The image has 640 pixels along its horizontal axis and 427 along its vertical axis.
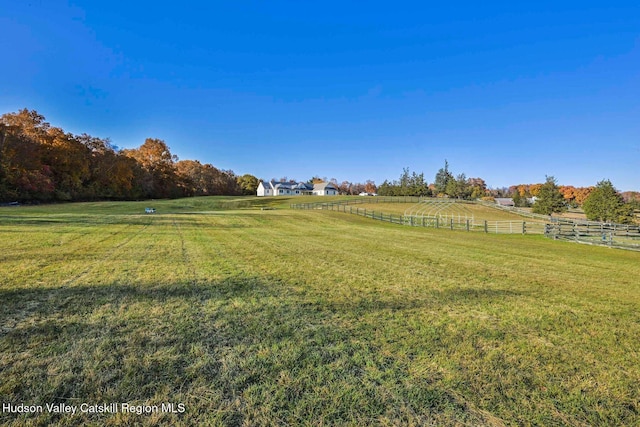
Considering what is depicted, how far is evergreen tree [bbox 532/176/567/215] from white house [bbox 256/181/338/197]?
62.6 metres

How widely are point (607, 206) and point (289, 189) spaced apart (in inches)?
3261

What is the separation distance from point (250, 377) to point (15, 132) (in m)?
54.9

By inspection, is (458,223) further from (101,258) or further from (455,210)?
(455,210)

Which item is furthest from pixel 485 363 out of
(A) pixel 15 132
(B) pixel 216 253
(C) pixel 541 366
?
(A) pixel 15 132

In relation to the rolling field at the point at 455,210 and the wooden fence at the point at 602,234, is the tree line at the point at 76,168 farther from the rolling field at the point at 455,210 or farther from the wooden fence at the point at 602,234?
the wooden fence at the point at 602,234

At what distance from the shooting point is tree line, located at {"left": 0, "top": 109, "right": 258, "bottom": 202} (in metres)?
38.3

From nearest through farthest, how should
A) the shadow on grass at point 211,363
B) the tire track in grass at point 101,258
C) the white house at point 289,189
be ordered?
the shadow on grass at point 211,363
the tire track in grass at point 101,258
the white house at point 289,189

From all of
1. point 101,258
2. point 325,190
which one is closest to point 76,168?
point 101,258

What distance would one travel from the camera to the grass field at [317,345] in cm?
261

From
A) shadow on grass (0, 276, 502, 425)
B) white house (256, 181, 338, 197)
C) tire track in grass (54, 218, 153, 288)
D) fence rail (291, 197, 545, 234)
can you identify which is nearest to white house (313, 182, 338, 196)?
white house (256, 181, 338, 197)

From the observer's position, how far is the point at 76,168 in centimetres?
4884

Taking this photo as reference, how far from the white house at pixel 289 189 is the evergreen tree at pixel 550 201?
62632 millimetres

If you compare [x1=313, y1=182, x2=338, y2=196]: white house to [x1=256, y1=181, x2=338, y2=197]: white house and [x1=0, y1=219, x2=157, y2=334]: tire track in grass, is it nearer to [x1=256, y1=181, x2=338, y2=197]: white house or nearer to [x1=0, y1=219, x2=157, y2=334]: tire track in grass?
[x1=256, y1=181, x2=338, y2=197]: white house

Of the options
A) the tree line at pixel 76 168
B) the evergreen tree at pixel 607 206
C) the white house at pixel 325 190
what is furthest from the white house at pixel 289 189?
the evergreen tree at pixel 607 206
